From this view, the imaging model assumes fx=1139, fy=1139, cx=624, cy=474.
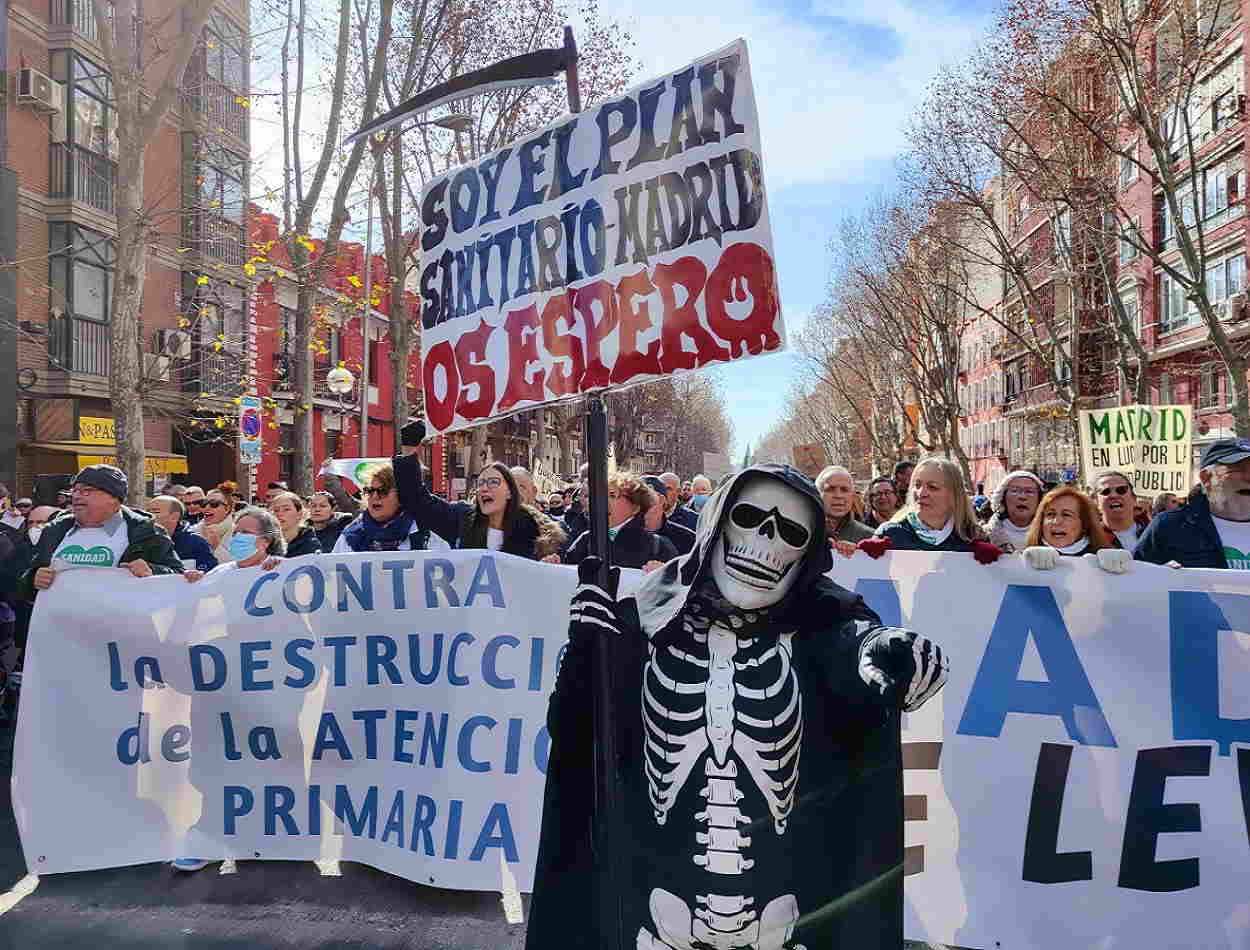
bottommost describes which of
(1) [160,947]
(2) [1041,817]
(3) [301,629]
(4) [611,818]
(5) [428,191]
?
(1) [160,947]

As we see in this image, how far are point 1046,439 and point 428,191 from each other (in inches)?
2022

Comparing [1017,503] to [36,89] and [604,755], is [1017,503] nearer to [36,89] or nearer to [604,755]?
[604,755]

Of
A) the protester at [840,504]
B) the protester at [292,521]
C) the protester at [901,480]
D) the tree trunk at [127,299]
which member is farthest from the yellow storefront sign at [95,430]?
the protester at [840,504]

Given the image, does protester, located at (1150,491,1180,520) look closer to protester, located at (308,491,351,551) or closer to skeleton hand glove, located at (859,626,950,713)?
protester, located at (308,491,351,551)

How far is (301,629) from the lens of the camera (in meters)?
5.01

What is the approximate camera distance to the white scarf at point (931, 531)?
529 centimetres

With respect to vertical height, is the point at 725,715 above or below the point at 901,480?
below

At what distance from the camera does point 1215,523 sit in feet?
17.5

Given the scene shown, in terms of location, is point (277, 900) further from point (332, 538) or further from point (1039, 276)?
point (1039, 276)

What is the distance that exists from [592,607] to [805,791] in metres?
0.65

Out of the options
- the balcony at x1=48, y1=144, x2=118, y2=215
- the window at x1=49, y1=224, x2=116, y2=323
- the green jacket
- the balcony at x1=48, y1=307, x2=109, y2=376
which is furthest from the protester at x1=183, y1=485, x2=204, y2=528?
the balcony at x1=48, y1=144, x2=118, y2=215

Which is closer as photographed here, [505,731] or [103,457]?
[505,731]

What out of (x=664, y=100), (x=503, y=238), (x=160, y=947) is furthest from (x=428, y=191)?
(x=160, y=947)

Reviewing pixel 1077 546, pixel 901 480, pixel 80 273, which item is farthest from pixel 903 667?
pixel 80 273
